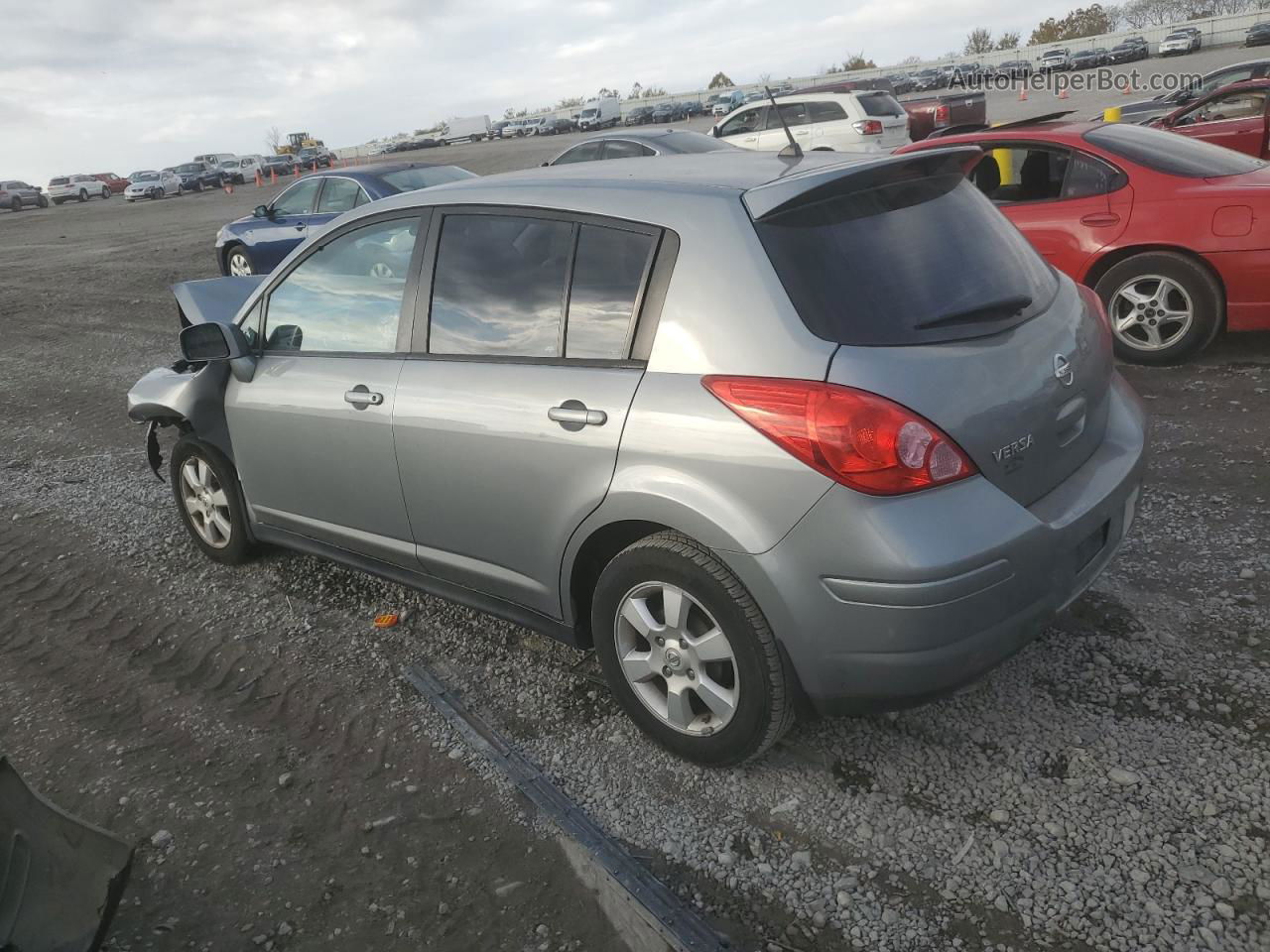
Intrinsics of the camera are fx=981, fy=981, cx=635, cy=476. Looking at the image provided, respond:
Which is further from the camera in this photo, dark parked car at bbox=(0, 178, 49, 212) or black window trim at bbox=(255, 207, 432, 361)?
dark parked car at bbox=(0, 178, 49, 212)

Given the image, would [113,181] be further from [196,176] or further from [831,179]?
[831,179]

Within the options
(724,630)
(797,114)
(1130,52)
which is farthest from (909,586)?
(1130,52)

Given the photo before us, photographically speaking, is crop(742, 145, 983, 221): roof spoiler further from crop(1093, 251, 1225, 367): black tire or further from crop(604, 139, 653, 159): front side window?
crop(604, 139, 653, 159): front side window

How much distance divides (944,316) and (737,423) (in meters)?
0.69

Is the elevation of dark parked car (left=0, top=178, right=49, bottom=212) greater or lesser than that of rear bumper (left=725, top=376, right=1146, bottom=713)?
greater

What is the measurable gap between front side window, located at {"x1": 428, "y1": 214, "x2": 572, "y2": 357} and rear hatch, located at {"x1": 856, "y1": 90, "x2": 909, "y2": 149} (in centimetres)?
1683

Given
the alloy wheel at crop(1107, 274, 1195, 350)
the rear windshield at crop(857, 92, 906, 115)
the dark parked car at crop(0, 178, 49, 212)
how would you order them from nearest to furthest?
the alloy wheel at crop(1107, 274, 1195, 350) → the rear windshield at crop(857, 92, 906, 115) → the dark parked car at crop(0, 178, 49, 212)

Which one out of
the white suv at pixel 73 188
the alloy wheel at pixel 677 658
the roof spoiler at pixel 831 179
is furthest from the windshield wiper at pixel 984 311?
the white suv at pixel 73 188

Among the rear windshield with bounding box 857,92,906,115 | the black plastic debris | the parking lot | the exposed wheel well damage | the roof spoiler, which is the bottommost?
the parking lot

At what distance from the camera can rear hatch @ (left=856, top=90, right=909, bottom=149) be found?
1886cm

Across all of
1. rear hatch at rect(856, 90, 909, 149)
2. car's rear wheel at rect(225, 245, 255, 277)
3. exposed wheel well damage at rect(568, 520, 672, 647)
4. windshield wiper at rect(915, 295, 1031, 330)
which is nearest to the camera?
windshield wiper at rect(915, 295, 1031, 330)

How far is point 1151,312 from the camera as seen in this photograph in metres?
6.47

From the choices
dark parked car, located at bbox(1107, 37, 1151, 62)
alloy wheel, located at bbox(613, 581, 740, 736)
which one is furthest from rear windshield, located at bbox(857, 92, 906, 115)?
dark parked car, located at bbox(1107, 37, 1151, 62)

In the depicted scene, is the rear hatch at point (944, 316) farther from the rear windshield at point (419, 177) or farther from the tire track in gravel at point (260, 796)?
the rear windshield at point (419, 177)
